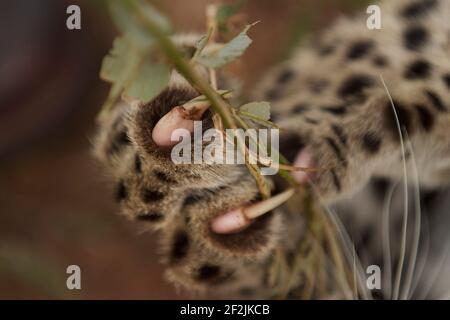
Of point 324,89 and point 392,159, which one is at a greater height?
point 324,89

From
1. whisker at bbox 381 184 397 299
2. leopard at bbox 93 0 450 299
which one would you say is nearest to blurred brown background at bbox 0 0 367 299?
leopard at bbox 93 0 450 299

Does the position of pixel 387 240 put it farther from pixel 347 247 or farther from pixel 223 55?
pixel 223 55

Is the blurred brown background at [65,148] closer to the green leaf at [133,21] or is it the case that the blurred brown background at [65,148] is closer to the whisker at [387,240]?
the whisker at [387,240]

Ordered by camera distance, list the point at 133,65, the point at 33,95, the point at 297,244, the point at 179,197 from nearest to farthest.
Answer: the point at 133,65
the point at 179,197
the point at 297,244
the point at 33,95

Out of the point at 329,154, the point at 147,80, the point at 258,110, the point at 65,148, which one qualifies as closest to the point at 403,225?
the point at 329,154

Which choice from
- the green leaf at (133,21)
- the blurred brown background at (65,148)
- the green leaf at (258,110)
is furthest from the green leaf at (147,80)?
the blurred brown background at (65,148)

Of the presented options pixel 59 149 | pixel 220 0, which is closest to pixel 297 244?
pixel 220 0
